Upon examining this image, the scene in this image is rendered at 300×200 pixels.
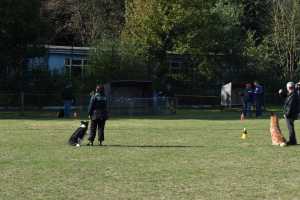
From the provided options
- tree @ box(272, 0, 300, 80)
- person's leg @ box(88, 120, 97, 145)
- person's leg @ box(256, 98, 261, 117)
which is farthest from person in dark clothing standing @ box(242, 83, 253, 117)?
tree @ box(272, 0, 300, 80)

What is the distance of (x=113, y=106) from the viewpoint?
40875 mm

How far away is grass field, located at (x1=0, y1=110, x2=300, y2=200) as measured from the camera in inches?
468

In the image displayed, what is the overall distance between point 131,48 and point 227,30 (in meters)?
10.6

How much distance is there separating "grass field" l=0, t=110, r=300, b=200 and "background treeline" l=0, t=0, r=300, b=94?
76.3 feet

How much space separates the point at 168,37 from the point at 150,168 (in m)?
39.7

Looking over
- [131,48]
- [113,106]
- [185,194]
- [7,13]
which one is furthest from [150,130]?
[131,48]

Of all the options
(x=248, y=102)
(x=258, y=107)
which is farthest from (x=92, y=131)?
(x=248, y=102)

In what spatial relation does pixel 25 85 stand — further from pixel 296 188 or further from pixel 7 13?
pixel 296 188

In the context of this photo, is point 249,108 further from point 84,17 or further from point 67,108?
point 84,17

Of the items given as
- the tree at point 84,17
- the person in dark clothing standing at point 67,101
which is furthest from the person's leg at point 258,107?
the tree at point 84,17

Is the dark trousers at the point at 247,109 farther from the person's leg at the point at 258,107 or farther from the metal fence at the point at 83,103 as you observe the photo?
the metal fence at the point at 83,103

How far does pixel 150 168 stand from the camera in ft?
49.8

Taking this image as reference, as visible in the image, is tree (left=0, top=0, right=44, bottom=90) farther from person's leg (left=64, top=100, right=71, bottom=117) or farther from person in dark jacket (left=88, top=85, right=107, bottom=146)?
person in dark jacket (left=88, top=85, right=107, bottom=146)

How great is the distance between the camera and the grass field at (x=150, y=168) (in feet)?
39.0
